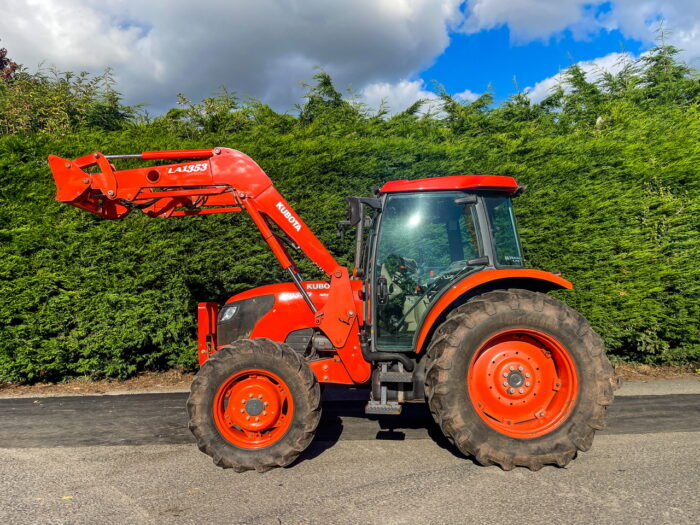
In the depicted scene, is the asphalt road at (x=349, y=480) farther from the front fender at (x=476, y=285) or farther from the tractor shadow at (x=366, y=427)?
the front fender at (x=476, y=285)

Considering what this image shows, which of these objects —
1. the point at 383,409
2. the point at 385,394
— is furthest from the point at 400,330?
the point at 383,409

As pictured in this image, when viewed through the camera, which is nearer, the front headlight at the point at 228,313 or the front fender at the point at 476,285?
the front fender at the point at 476,285

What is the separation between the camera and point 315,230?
5758 mm

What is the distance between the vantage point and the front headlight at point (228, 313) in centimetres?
392

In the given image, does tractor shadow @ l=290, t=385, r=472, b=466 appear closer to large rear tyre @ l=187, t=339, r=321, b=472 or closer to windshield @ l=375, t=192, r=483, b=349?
large rear tyre @ l=187, t=339, r=321, b=472

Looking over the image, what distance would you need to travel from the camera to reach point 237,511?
2605 millimetres

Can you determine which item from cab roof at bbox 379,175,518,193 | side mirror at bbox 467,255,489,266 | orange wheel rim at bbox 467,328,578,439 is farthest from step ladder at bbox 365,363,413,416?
cab roof at bbox 379,175,518,193

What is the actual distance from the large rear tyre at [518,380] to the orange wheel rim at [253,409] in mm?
1031

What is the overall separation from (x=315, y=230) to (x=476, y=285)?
2.84 m

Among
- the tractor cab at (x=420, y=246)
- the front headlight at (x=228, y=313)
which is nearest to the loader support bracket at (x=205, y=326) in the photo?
the front headlight at (x=228, y=313)

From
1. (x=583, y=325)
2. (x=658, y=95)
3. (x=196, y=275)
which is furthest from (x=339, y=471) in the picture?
(x=658, y=95)

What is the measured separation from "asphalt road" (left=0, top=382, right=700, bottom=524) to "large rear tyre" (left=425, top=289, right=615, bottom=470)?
19 centimetres

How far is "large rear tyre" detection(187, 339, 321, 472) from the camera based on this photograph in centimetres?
313

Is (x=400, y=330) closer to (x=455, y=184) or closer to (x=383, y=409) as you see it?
(x=383, y=409)
